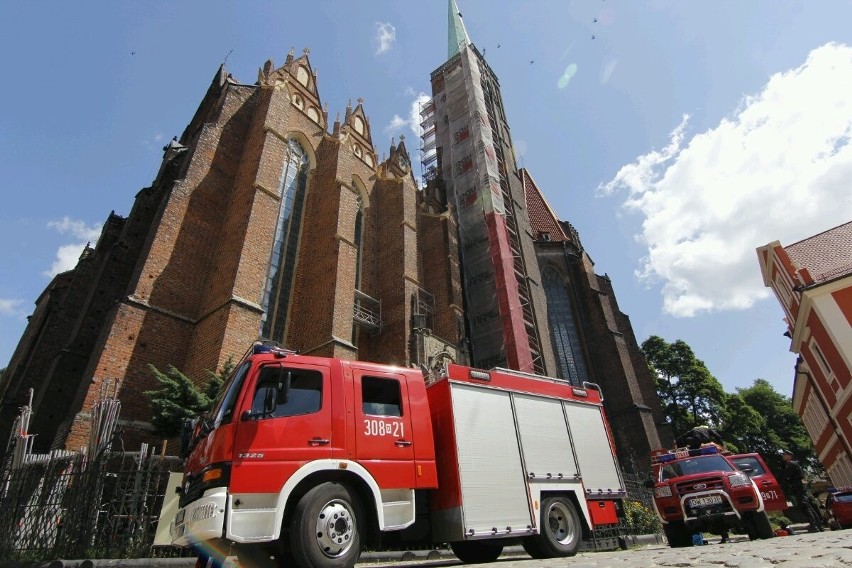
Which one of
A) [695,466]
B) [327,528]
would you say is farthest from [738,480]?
[327,528]

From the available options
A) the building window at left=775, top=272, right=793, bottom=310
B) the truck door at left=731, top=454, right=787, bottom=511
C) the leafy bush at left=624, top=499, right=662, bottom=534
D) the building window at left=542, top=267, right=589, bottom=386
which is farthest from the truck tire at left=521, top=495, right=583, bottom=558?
the building window at left=542, top=267, right=589, bottom=386

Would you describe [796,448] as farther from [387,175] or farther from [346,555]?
[346,555]

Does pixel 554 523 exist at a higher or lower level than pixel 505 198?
lower

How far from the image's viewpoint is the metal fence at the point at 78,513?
5.90 m

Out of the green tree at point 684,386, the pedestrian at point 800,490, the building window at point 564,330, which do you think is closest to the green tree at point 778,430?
the green tree at point 684,386

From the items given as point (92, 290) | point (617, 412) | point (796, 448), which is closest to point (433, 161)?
point (617, 412)

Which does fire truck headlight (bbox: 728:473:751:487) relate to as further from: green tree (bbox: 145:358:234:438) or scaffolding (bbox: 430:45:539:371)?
scaffolding (bbox: 430:45:539:371)

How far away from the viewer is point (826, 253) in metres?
18.4

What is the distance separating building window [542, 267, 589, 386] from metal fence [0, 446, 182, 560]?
21.1 meters

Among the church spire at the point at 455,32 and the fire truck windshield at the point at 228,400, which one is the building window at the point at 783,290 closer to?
the fire truck windshield at the point at 228,400

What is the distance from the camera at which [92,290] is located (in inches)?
632

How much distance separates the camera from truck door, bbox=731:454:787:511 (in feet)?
26.3

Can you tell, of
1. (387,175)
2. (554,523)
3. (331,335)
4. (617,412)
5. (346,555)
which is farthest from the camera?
(387,175)

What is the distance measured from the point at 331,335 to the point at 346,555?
34.7 feet
